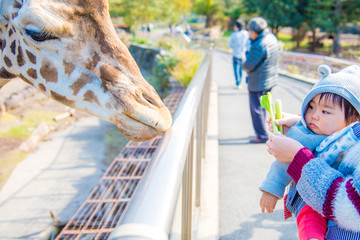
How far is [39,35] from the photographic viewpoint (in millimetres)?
1711

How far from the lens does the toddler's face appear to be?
56.7 inches

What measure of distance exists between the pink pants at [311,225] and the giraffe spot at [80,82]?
1363 millimetres

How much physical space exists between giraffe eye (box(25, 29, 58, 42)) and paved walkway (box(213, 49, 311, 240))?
199 centimetres

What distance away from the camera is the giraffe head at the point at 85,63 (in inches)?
68.6

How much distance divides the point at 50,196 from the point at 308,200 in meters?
6.28

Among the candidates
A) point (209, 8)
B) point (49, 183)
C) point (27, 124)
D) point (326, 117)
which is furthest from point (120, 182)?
point (209, 8)

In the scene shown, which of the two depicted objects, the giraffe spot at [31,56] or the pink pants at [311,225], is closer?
the pink pants at [311,225]

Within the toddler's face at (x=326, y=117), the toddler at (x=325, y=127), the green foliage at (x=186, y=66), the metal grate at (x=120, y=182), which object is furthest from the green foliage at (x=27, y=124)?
the toddler's face at (x=326, y=117)

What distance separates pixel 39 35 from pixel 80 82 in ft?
1.09

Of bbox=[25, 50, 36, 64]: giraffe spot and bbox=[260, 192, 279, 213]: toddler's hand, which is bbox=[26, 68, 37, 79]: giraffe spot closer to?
bbox=[25, 50, 36, 64]: giraffe spot

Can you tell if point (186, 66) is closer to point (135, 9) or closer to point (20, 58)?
point (20, 58)

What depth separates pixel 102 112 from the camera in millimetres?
1883

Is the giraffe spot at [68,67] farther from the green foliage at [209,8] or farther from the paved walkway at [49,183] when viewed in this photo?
the green foliage at [209,8]

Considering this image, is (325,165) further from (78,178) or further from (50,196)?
(78,178)
